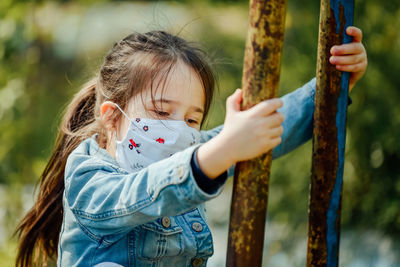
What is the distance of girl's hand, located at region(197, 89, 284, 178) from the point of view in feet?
3.64

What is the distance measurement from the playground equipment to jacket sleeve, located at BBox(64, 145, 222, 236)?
83mm

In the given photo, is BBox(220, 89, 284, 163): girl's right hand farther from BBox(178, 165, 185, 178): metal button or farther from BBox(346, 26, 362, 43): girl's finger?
BBox(346, 26, 362, 43): girl's finger

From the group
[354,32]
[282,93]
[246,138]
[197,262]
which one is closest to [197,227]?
[197,262]

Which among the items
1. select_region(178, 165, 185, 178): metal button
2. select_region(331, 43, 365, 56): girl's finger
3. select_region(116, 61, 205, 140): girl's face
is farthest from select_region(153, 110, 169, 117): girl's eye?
select_region(331, 43, 365, 56): girl's finger

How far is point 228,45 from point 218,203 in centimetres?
107

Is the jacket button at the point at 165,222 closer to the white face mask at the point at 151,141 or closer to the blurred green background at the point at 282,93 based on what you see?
the white face mask at the point at 151,141

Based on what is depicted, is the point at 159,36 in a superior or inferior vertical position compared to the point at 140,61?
superior

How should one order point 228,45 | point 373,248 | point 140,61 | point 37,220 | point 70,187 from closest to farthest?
point 70,187, point 140,61, point 37,220, point 373,248, point 228,45

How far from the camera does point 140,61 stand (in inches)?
67.2

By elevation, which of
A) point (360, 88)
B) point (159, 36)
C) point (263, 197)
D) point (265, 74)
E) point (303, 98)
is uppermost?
point (360, 88)

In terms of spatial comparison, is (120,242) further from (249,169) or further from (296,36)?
(296,36)

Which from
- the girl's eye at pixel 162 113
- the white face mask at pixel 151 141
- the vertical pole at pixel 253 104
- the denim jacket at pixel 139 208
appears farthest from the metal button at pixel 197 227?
the vertical pole at pixel 253 104

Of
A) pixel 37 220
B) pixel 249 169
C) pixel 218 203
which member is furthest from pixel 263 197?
pixel 218 203

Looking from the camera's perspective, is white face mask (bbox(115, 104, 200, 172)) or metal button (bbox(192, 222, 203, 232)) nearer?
white face mask (bbox(115, 104, 200, 172))
